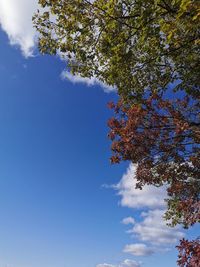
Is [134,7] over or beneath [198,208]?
over

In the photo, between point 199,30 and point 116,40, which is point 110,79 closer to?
point 116,40

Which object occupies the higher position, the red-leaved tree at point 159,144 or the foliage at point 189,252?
the red-leaved tree at point 159,144

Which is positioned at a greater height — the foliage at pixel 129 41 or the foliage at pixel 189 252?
the foliage at pixel 129 41

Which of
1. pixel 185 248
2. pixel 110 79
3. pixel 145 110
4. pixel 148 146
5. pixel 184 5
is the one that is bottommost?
pixel 185 248

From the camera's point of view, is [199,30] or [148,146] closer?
[199,30]

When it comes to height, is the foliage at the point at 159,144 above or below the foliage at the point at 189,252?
above

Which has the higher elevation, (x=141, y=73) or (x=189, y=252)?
(x=141, y=73)

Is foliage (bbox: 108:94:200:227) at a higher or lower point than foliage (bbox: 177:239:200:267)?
higher

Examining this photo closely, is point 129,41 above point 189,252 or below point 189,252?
above

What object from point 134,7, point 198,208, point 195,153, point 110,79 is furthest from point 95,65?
point 198,208

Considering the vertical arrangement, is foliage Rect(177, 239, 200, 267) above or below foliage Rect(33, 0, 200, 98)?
below

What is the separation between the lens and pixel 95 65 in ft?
55.8

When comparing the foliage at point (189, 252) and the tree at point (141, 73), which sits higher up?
the tree at point (141, 73)

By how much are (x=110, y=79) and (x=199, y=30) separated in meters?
4.02
